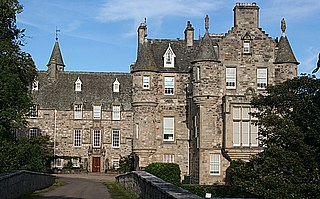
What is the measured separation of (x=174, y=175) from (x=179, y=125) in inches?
262

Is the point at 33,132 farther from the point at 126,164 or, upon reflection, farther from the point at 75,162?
the point at 126,164

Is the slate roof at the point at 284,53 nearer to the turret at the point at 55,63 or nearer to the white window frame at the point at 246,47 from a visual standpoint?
the white window frame at the point at 246,47

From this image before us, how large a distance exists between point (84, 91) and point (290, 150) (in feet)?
148

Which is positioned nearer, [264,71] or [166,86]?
[264,71]

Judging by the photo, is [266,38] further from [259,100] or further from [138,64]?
[259,100]

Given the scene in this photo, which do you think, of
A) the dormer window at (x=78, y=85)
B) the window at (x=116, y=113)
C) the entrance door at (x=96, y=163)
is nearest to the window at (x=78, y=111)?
the dormer window at (x=78, y=85)

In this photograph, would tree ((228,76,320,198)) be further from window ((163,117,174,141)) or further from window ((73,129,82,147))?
window ((73,129,82,147))

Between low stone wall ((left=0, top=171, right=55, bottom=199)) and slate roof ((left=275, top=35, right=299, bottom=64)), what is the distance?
19.8 m

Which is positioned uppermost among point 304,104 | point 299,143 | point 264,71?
point 264,71

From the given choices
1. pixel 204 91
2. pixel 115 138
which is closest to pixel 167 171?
pixel 204 91


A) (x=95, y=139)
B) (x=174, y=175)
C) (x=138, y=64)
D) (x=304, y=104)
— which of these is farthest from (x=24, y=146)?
(x=95, y=139)

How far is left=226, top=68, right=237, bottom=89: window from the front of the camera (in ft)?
131

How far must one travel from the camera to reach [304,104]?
79.3 feet

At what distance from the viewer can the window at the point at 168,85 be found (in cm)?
4466
